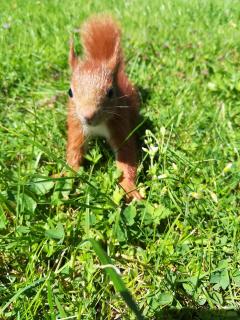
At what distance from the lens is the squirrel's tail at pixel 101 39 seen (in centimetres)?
204

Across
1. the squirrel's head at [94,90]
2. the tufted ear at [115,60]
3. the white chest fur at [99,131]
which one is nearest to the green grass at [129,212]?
the white chest fur at [99,131]

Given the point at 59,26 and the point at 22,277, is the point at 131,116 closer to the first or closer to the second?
the point at 22,277

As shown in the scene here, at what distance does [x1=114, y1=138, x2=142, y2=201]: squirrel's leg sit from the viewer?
6.15 ft

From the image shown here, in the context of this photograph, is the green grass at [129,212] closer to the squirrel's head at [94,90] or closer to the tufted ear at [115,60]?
the squirrel's head at [94,90]

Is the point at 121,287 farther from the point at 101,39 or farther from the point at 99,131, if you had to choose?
the point at 101,39

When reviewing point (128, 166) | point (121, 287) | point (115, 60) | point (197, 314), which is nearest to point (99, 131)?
point (128, 166)

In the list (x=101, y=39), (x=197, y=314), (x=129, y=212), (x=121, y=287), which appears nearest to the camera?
A: (x=121, y=287)

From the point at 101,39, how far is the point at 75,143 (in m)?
0.60


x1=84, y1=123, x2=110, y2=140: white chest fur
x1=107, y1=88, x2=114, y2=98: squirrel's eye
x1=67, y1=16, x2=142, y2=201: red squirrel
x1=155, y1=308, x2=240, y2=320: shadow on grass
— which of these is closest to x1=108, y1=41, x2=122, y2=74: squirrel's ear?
x1=67, y1=16, x2=142, y2=201: red squirrel

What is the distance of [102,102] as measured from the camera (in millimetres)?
1784

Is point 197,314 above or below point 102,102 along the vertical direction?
below

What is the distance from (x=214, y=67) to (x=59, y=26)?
157 cm

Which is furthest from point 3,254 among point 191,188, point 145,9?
point 145,9

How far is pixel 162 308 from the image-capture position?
1.39m
